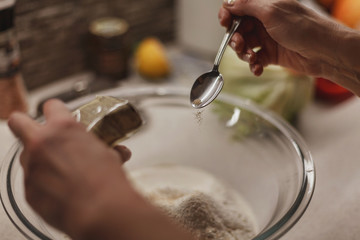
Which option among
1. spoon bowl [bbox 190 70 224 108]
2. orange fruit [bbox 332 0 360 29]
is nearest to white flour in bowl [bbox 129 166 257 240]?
spoon bowl [bbox 190 70 224 108]

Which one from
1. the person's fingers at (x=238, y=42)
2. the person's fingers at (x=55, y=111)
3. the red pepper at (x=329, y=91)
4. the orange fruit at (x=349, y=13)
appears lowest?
the red pepper at (x=329, y=91)

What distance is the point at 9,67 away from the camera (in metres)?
1.06

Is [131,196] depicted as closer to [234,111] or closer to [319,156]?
[234,111]

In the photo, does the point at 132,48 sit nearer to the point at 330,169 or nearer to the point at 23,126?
the point at 330,169

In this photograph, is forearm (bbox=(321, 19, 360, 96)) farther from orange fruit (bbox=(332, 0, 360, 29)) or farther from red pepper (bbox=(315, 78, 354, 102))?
orange fruit (bbox=(332, 0, 360, 29))

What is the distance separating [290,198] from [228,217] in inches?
4.7

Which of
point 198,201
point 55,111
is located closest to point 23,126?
point 55,111

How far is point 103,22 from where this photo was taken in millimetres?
1293

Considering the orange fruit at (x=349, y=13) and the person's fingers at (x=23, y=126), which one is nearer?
the person's fingers at (x=23, y=126)

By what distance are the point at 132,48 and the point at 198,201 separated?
30.8 inches

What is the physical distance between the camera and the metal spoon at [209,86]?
0.81 metres

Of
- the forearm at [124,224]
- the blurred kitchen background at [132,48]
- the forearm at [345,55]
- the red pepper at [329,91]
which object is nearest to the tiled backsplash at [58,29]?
the blurred kitchen background at [132,48]

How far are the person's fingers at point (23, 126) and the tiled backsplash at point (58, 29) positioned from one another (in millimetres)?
679

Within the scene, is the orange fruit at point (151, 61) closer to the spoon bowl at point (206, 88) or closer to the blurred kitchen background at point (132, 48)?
the blurred kitchen background at point (132, 48)
